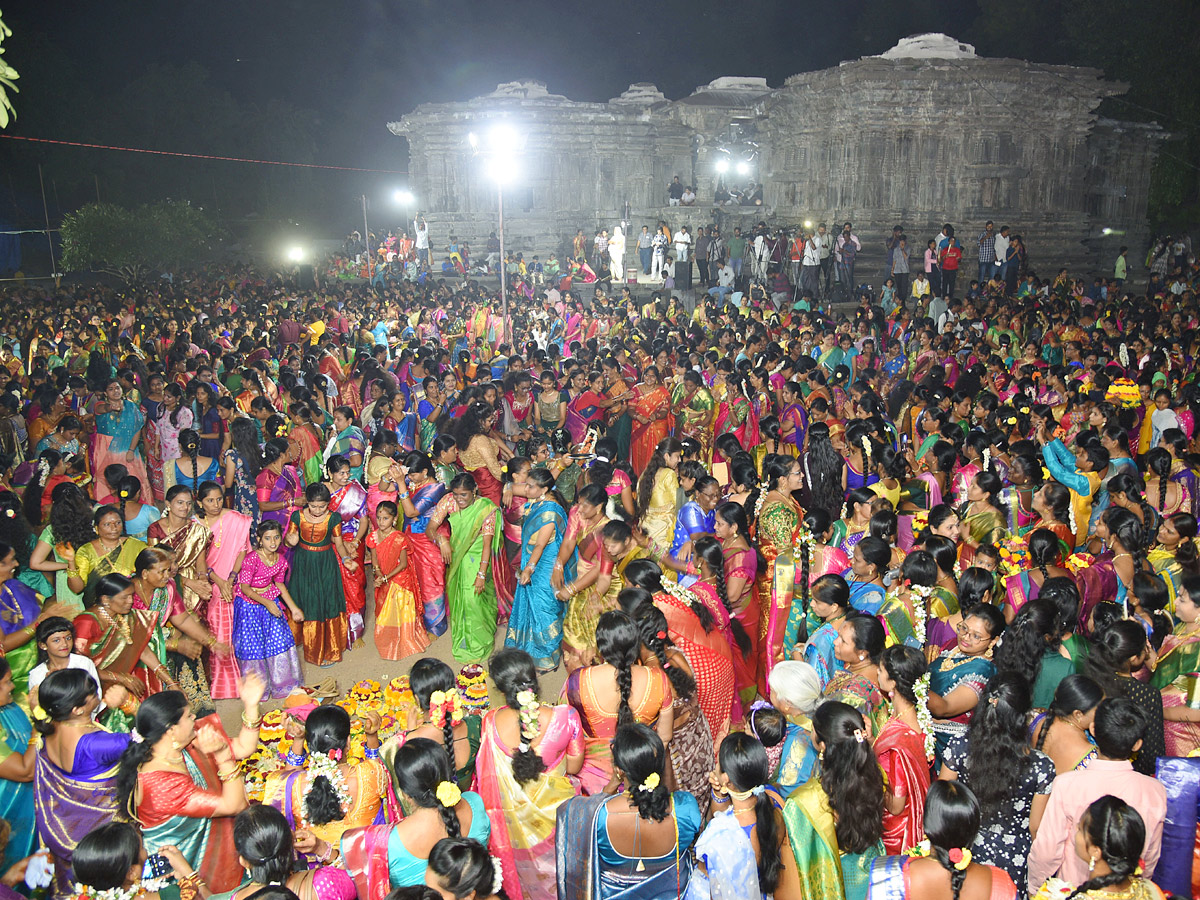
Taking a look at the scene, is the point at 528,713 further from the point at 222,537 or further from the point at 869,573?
the point at 222,537

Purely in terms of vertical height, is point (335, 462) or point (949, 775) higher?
point (335, 462)

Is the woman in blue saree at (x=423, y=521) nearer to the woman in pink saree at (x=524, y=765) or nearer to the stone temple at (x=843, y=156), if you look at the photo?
the woman in pink saree at (x=524, y=765)

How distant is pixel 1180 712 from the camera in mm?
3914

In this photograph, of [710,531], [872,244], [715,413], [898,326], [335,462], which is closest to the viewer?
[710,531]

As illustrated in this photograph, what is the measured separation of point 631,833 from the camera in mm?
3051

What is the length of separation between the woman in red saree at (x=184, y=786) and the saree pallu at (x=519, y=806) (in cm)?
95

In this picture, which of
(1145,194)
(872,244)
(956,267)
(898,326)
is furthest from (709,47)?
(898,326)

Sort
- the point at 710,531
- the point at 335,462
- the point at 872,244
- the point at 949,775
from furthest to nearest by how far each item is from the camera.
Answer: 1. the point at 872,244
2. the point at 335,462
3. the point at 710,531
4. the point at 949,775

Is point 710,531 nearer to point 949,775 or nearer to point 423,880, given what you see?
point 949,775

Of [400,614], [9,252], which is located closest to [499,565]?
[400,614]

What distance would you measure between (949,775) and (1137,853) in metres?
1.00

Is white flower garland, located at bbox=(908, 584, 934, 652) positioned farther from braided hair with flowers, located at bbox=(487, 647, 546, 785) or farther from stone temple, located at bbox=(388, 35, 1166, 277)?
stone temple, located at bbox=(388, 35, 1166, 277)

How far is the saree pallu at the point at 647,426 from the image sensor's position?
8.66 m

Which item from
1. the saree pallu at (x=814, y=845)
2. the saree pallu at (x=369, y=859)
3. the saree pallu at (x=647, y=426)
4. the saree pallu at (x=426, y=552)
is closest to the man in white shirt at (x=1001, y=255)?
the saree pallu at (x=647, y=426)
